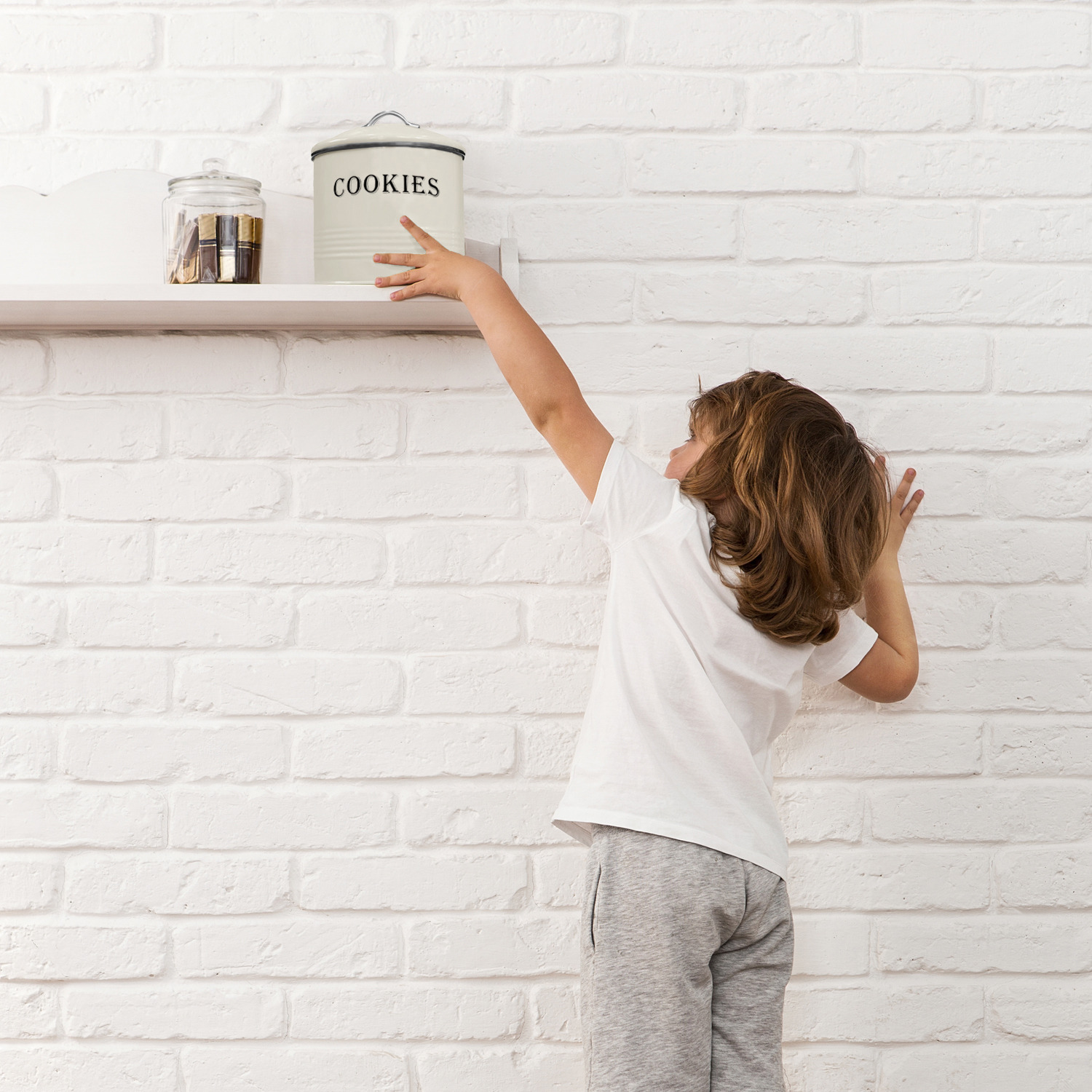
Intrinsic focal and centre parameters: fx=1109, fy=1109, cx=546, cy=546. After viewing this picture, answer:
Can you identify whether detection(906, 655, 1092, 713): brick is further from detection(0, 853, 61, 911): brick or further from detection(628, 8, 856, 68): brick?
detection(0, 853, 61, 911): brick

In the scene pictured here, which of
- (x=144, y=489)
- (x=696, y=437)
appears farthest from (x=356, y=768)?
(x=696, y=437)

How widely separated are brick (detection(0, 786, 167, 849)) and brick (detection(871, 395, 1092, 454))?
3.02 feet

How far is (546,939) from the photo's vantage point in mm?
1234

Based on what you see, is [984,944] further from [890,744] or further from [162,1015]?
[162,1015]

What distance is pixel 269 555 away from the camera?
123cm

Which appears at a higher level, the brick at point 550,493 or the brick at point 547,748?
the brick at point 550,493

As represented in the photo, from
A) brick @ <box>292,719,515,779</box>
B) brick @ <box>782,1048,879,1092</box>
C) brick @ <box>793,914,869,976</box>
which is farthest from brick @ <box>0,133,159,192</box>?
brick @ <box>782,1048,879,1092</box>

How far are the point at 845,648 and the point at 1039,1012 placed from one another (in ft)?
1.61

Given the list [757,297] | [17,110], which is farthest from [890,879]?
[17,110]

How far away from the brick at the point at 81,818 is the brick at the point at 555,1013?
455mm

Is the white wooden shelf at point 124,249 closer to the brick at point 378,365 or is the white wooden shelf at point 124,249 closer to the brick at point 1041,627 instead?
the brick at point 378,365

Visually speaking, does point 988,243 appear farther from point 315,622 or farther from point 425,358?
point 315,622

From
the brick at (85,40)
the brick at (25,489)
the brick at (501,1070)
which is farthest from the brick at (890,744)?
the brick at (85,40)

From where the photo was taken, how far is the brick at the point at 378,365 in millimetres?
1230
